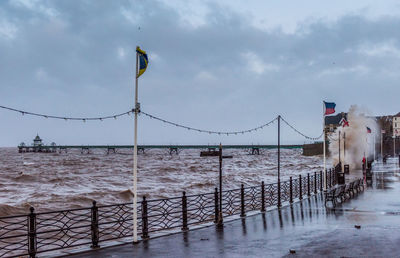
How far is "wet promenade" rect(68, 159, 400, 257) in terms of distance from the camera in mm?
10391

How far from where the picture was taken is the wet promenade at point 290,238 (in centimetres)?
1039

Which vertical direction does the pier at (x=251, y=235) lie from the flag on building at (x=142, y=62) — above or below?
below

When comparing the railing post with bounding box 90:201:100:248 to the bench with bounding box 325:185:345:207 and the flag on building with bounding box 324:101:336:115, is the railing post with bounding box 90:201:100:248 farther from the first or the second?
the flag on building with bounding box 324:101:336:115

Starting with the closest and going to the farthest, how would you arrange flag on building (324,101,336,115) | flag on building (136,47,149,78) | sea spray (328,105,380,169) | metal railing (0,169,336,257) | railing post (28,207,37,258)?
railing post (28,207,37,258), metal railing (0,169,336,257), flag on building (136,47,149,78), flag on building (324,101,336,115), sea spray (328,105,380,169)

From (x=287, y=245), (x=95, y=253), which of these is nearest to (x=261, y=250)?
(x=287, y=245)

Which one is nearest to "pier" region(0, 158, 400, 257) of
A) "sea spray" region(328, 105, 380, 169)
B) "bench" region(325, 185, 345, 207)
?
"bench" region(325, 185, 345, 207)

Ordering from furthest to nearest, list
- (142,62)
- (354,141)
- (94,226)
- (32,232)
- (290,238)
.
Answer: (354,141) → (290,238) → (142,62) → (94,226) → (32,232)

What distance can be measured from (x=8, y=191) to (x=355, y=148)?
53.1 metres

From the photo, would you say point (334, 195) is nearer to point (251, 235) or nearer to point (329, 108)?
point (329, 108)

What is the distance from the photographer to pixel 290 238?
12.2 m

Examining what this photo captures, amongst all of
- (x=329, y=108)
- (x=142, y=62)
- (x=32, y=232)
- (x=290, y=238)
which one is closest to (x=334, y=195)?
(x=329, y=108)

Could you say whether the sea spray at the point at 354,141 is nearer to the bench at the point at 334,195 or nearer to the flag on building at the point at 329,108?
the flag on building at the point at 329,108

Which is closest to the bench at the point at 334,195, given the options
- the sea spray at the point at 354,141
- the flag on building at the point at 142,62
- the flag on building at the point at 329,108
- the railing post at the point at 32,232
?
the flag on building at the point at 329,108

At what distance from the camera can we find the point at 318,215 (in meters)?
16.9
